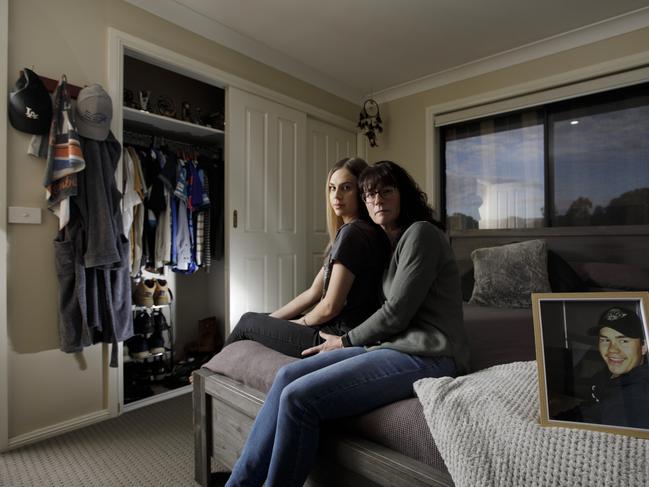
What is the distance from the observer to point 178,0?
2.47m

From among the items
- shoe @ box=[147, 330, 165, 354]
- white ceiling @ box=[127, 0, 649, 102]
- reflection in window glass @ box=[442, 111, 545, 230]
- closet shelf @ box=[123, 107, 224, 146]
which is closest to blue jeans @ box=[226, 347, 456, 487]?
shoe @ box=[147, 330, 165, 354]

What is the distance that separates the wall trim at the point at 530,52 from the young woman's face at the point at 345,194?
2406 mm

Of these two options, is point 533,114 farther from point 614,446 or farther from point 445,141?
point 614,446

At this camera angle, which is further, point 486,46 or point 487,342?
point 486,46

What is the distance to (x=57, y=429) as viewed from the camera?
2.04 m

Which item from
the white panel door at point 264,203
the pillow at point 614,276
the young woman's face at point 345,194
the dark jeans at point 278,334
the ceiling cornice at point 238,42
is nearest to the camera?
the dark jeans at point 278,334

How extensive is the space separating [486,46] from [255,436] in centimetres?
321

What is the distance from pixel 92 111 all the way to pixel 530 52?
3124 millimetres

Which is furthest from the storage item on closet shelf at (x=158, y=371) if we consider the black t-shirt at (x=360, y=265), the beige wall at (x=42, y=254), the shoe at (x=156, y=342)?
the black t-shirt at (x=360, y=265)

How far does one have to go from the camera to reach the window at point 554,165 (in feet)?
9.12

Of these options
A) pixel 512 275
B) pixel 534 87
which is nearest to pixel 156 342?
pixel 512 275

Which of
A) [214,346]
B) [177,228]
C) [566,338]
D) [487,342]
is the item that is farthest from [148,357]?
[566,338]

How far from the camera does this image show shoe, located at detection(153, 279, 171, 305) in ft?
9.17

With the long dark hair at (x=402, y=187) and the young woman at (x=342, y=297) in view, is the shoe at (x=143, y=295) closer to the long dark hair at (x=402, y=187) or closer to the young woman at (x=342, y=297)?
the young woman at (x=342, y=297)
